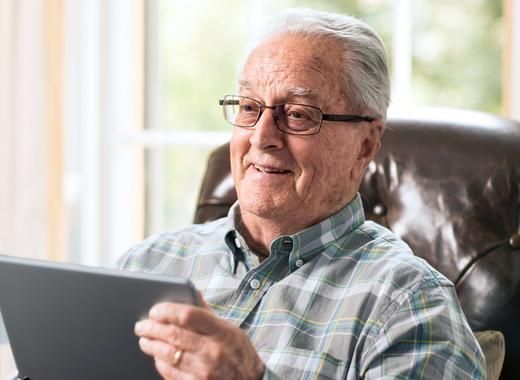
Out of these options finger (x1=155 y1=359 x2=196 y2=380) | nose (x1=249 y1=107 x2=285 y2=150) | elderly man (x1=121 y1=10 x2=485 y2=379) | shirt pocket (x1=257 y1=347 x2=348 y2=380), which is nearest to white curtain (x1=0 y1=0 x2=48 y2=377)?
elderly man (x1=121 y1=10 x2=485 y2=379)

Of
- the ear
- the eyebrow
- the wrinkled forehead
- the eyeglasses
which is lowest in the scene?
the ear

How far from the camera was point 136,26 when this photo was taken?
3.36 meters

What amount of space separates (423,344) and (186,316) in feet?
1.38

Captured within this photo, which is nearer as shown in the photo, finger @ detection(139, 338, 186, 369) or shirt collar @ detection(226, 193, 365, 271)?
finger @ detection(139, 338, 186, 369)

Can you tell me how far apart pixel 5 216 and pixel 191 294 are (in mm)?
→ 1723

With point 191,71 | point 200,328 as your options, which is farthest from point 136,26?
point 200,328

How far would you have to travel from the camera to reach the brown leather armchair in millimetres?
1661

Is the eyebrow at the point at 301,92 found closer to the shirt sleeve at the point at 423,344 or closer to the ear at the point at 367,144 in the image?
the ear at the point at 367,144

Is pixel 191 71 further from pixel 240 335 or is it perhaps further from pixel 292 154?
pixel 240 335

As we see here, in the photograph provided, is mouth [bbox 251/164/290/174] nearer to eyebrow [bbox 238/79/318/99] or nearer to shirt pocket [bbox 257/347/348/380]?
eyebrow [bbox 238/79/318/99]

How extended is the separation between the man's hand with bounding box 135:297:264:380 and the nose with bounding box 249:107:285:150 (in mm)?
472

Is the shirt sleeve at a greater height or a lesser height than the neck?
lesser

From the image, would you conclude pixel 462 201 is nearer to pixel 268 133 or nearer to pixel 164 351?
pixel 268 133

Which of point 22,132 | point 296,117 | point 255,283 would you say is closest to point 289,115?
point 296,117
